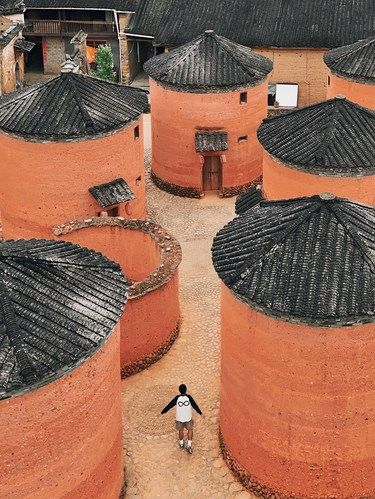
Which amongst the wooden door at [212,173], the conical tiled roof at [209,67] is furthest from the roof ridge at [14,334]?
the wooden door at [212,173]

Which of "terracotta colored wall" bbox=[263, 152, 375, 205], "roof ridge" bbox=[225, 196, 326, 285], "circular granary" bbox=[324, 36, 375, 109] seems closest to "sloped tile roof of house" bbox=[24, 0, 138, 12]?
"circular granary" bbox=[324, 36, 375, 109]

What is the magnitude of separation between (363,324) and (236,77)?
20.1 m

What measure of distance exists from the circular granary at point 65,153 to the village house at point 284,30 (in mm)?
16783

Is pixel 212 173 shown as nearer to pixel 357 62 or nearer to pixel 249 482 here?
pixel 357 62

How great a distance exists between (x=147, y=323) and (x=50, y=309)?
7751mm

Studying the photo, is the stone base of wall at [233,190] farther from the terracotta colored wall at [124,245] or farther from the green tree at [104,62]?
the green tree at [104,62]

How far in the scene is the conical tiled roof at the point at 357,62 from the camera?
3356 centimetres

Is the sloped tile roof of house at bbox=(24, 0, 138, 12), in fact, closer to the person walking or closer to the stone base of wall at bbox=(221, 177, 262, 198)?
the stone base of wall at bbox=(221, 177, 262, 198)

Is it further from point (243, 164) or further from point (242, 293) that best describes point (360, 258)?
point (243, 164)

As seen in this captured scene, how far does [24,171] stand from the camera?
94.8ft

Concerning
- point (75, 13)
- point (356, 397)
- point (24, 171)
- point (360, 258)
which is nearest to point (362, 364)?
point (356, 397)

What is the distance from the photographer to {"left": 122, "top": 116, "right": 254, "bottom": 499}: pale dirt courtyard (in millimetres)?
19891

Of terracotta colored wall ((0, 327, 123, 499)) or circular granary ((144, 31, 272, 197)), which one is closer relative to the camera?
terracotta colored wall ((0, 327, 123, 499))

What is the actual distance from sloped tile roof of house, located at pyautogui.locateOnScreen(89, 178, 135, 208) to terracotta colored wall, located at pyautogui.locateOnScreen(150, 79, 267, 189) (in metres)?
6.28
